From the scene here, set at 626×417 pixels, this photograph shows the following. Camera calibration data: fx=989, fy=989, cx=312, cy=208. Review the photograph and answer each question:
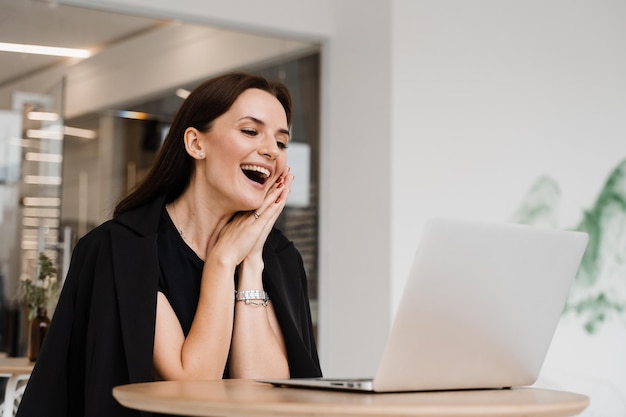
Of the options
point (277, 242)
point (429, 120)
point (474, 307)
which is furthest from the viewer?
point (429, 120)

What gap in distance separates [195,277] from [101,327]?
0.94 ft

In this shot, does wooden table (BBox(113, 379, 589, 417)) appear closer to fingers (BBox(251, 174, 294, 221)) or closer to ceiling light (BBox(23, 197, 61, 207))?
fingers (BBox(251, 174, 294, 221))

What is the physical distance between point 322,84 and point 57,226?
5.12 ft

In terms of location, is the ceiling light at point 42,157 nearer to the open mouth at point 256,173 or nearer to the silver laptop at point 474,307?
the open mouth at point 256,173

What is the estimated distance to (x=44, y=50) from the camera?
4.48 meters

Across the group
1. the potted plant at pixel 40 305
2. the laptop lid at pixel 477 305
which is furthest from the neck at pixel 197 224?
the potted plant at pixel 40 305

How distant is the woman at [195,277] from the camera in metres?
1.79

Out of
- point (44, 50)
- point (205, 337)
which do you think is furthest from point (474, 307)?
point (44, 50)

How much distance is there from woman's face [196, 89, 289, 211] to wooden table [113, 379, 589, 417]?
606 millimetres

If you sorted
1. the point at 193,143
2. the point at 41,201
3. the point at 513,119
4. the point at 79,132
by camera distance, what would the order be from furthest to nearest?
the point at 513,119, the point at 79,132, the point at 41,201, the point at 193,143

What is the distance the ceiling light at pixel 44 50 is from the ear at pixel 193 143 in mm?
2602

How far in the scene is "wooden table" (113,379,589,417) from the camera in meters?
1.22

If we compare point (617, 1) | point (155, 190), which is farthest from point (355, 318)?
point (155, 190)

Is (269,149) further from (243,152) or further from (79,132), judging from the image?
Result: (79,132)
